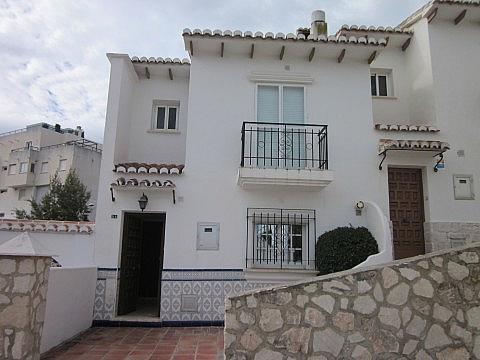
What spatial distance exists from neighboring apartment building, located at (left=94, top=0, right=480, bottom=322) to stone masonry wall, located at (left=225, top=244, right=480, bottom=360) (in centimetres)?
443

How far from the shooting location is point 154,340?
7414mm

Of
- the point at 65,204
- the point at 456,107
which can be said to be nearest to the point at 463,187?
the point at 456,107

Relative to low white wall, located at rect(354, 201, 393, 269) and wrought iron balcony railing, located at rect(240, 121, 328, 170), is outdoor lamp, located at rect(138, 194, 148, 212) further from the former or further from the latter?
low white wall, located at rect(354, 201, 393, 269)

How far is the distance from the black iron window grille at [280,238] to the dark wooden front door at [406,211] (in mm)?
2163

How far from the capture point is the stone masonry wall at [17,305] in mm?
4887

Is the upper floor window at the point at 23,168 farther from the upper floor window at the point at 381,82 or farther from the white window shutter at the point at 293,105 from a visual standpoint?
the upper floor window at the point at 381,82

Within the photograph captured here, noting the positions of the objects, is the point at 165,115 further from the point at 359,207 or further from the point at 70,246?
the point at 359,207

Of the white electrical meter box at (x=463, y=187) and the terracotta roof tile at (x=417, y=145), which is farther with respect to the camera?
the white electrical meter box at (x=463, y=187)

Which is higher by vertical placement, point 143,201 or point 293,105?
point 293,105

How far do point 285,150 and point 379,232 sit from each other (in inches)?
116

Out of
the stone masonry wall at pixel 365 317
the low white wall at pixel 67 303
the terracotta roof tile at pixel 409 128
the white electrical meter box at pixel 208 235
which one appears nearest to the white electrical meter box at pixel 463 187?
the terracotta roof tile at pixel 409 128

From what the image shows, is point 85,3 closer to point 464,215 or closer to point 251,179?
point 251,179

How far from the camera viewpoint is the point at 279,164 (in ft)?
30.8

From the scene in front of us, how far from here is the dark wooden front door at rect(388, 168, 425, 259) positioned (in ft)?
30.5
